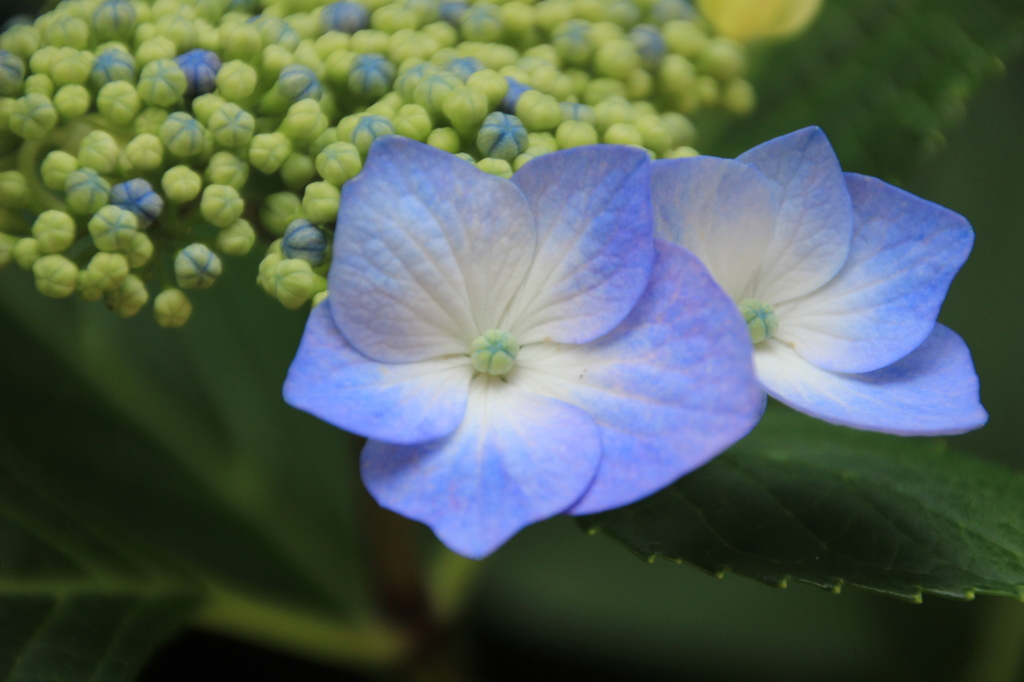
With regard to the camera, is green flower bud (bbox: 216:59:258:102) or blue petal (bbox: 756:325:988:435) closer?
blue petal (bbox: 756:325:988:435)

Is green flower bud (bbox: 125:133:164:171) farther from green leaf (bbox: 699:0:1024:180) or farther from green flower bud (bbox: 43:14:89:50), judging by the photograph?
green leaf (bbox: 699:0:1024:180)

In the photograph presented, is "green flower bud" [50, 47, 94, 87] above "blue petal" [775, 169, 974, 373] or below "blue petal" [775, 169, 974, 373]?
above

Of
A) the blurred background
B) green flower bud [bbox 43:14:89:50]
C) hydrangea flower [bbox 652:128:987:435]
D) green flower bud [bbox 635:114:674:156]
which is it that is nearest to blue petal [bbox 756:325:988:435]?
hydrangea flower [bbox 652:128:987:435]

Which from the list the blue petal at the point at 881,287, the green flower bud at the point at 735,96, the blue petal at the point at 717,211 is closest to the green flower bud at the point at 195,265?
the blue petal at the point at 717,211

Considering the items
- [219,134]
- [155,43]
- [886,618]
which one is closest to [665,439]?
[219,134]

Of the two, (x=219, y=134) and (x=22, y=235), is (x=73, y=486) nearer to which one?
(x=22, y=235)

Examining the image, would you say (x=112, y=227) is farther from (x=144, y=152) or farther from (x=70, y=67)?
(x=70, y=67)

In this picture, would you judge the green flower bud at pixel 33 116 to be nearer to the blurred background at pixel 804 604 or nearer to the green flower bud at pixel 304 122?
the green flower bud at pixel 304 122

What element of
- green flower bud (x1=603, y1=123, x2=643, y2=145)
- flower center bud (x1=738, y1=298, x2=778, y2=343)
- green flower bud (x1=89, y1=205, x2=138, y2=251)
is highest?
green flower bud (x1=603, y1=123, x2=643, y2=145)
